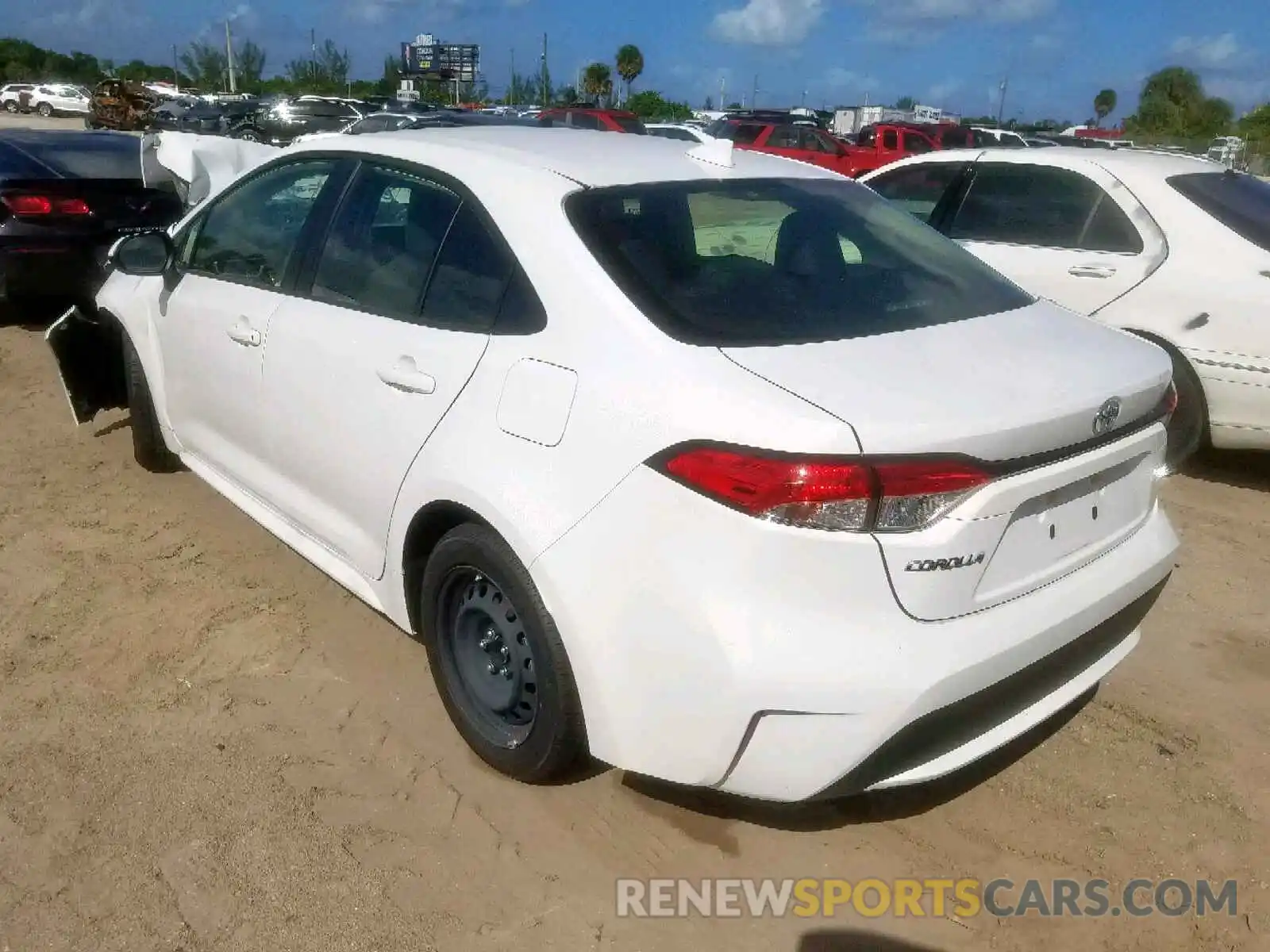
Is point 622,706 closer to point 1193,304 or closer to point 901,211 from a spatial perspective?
point 901,211

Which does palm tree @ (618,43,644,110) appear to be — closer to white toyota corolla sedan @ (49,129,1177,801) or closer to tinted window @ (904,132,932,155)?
tinted window @ (904,132,932,155)

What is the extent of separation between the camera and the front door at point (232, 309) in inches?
137

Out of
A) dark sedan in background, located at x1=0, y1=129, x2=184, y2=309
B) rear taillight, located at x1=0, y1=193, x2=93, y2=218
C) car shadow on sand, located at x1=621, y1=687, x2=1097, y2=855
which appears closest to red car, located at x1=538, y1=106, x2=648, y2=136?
dark sedan in background, located at x1=0, y1=129, x2=184, y2=309

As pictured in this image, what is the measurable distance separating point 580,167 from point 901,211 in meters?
1.14

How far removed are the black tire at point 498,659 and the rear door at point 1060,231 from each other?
135 inches

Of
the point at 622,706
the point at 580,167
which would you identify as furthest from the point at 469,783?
the point at 580,167

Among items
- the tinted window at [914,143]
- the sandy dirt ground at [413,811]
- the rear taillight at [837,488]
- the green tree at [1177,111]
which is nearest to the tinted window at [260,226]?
the sandy dirt ground at [413,811]

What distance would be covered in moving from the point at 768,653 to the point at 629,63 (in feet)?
246

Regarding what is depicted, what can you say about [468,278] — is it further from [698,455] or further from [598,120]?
[598,120]

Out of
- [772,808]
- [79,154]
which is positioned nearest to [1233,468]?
[772,808]

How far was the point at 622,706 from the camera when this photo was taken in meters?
2.28

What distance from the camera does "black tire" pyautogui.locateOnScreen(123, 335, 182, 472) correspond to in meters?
4.46

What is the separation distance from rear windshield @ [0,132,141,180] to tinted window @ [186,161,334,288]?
424 centimetres

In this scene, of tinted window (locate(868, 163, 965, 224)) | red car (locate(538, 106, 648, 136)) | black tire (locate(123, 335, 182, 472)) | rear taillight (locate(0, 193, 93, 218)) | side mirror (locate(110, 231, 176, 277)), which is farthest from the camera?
red car (locate(538, 106, 648, 136))
